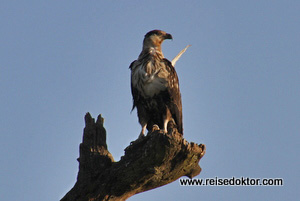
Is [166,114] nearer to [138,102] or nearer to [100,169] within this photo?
[138,102]

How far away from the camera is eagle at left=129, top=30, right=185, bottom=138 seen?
8.98 meters

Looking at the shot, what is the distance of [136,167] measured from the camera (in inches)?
269

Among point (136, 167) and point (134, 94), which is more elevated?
point (134, 94)

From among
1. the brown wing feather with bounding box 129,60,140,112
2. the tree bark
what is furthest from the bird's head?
the tree bark

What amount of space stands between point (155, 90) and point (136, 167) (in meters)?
2.41

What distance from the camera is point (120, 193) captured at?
6965 millimetres

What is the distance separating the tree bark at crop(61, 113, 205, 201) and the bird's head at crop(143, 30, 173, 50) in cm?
291

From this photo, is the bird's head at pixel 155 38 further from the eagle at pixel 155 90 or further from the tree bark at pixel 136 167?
the tree bark at pixel 136 167

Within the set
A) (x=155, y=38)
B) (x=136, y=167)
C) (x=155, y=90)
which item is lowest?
(x=136, y=167)

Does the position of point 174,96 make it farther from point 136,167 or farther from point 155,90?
point 136,167

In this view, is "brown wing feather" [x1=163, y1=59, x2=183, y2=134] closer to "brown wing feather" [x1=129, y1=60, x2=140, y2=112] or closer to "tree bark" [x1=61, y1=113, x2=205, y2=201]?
"brown wing feather" [x1=129, y1=60, x2=140, y2=112]

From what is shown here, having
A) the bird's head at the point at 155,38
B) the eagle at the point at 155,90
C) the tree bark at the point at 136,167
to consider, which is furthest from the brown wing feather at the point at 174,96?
the tree bark at the point at 136,167

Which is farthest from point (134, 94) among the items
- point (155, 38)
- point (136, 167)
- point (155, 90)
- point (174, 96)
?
point (136, 167)

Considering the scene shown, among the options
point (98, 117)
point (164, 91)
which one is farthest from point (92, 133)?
point (164, 91)
